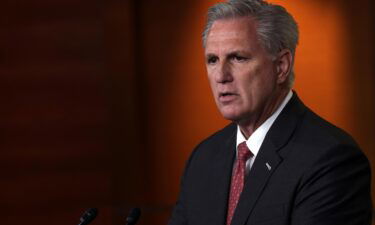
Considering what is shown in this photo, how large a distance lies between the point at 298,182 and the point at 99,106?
273 cm

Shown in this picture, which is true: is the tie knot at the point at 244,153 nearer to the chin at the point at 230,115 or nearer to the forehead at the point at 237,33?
the chin at the point at 230,115

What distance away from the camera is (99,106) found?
15.2ft

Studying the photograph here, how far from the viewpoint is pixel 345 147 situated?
2105 mm

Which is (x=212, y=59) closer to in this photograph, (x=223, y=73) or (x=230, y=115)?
(x=223, y=73)

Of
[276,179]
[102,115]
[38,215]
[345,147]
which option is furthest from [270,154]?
[38,215]

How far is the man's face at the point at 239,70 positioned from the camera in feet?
7.45

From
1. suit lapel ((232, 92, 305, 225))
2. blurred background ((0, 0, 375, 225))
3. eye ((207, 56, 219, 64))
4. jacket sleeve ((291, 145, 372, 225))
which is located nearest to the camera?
jacket sleeve ((291, 145, 372, 225))

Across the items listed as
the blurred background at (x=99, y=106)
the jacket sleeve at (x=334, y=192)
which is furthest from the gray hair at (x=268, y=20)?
the blurred background at (x=99, y=106)

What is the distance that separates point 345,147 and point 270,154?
26 centimetres

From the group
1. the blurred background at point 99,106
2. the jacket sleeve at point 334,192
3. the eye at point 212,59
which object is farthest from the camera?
the blurred background at point 99,106

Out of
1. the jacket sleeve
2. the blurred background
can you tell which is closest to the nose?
the jacket sleeve

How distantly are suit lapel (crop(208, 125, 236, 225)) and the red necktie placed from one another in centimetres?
2

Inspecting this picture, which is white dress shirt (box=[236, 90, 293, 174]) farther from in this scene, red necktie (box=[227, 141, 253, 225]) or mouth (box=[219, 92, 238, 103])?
mouth (box=[219, 92, 238, 103])

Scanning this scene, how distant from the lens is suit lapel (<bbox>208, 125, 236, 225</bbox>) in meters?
2.32
